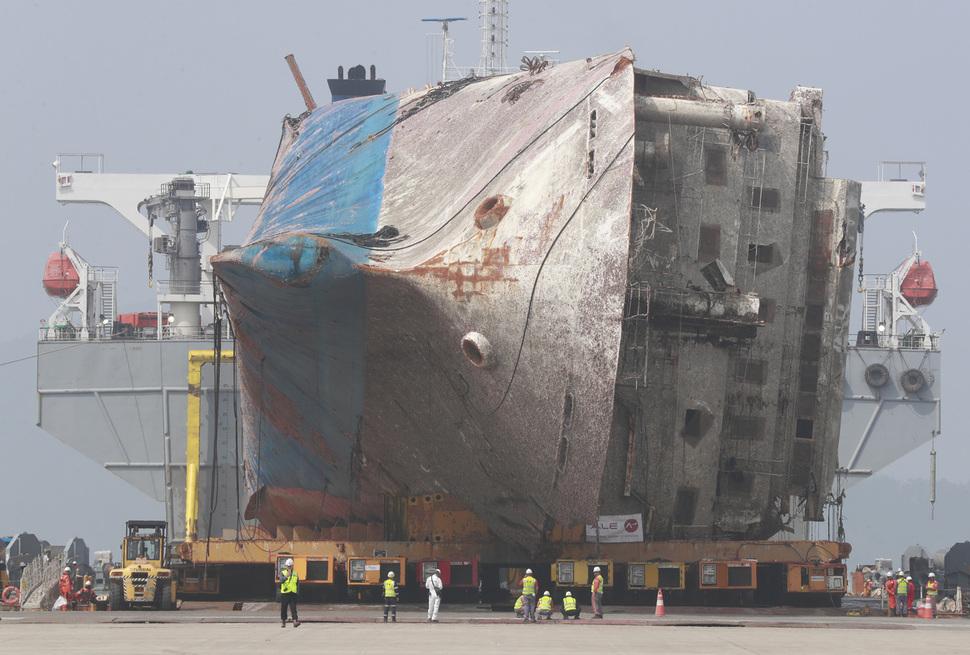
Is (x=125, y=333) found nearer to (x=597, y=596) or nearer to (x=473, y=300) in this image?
(x=597, y=596)

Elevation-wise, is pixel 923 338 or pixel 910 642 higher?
pixel 923 338

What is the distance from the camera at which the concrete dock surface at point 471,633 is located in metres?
16.6

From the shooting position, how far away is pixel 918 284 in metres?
57.6

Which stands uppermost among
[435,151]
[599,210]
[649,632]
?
[435,151]

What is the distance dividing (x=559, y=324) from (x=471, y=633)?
210 inches

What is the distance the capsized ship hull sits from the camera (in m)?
22.0

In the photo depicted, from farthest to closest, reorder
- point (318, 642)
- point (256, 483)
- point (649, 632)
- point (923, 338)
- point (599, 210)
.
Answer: point (923, 338) < point (256, 483) < point (599, 210) < point (649, 632) < point (318, 642)

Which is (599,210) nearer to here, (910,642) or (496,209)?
(496,209)

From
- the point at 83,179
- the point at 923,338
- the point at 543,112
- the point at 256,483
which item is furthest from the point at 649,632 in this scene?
the point at 83,179

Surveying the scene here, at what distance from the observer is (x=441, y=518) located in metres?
26.8

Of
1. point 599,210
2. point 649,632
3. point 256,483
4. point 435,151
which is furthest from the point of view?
point 256,483

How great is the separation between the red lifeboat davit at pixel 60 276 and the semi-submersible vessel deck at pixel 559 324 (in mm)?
30661

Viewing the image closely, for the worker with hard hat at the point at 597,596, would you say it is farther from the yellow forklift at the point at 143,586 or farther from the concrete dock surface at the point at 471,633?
the yellow forklift at the point at 143,586

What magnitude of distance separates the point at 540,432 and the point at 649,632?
12.9ft
